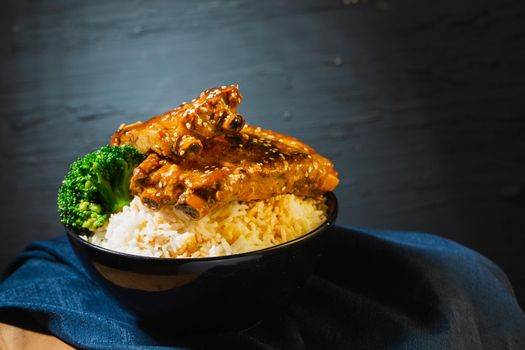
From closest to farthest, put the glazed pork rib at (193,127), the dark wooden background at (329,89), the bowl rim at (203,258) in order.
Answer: the bowl rim at (203,258) < the glazed pork rib at (193,127) < the dark wooden background at (329,89)

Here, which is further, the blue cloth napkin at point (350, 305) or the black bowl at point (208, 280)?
the blue cloth napkin at point (350, 305)

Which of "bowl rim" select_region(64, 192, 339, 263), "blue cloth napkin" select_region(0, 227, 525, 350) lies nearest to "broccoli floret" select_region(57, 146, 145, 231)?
"bowl rim" select_region(64, 192, 339, 263)

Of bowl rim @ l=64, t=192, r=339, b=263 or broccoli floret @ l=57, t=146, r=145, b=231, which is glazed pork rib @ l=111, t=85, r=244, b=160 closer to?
broccoli floret @ l=57, t=146, r=145, b=231

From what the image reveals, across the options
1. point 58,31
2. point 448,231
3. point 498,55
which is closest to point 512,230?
point 448,231

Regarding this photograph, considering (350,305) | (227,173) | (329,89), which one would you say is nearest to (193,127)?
(227,173)

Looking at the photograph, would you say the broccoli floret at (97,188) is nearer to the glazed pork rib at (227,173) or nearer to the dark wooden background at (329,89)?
the glazed pork rib at (227,173)

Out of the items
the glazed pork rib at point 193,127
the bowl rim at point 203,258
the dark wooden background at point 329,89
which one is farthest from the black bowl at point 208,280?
the dark wooden background at point 329,89

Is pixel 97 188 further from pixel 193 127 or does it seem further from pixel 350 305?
pixel 350 305
